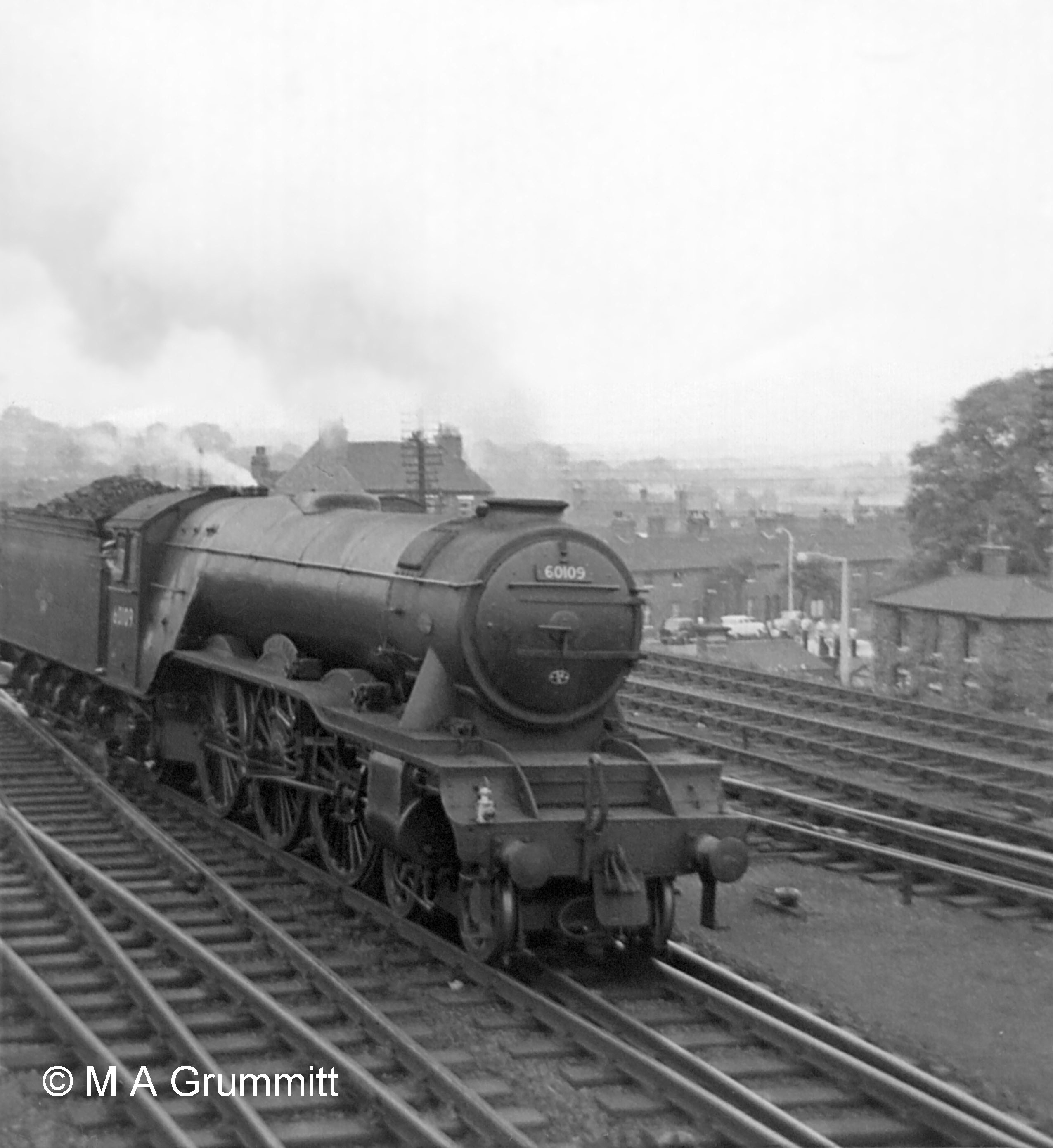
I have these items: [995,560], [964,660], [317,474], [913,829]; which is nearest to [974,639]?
[964,660]

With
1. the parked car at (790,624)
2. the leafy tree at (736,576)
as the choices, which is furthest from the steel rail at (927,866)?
the leafy tree at (736,576)

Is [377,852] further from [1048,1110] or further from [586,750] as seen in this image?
[1048,1110]

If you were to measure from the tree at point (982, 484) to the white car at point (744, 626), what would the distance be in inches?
242

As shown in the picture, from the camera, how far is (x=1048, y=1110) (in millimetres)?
6617

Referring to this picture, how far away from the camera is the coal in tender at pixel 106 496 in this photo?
15641 mm

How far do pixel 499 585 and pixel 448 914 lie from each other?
2302 mm

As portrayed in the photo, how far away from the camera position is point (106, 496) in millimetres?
15969

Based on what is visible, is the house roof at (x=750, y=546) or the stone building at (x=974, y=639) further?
the house roof at (x=750, y=546)

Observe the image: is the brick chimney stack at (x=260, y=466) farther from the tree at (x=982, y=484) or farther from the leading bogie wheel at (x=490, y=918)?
the leading bogie wheel at (x=490, y=918)

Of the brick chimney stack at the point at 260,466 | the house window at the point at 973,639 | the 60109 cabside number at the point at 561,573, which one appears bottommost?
the house window at the point at 973,639

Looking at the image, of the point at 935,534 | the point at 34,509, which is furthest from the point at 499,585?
the point at 935,534

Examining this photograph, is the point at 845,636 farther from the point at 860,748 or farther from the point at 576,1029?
the point at 576,1029

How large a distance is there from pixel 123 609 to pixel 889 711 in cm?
1111

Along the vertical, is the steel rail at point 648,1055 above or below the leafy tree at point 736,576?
below
